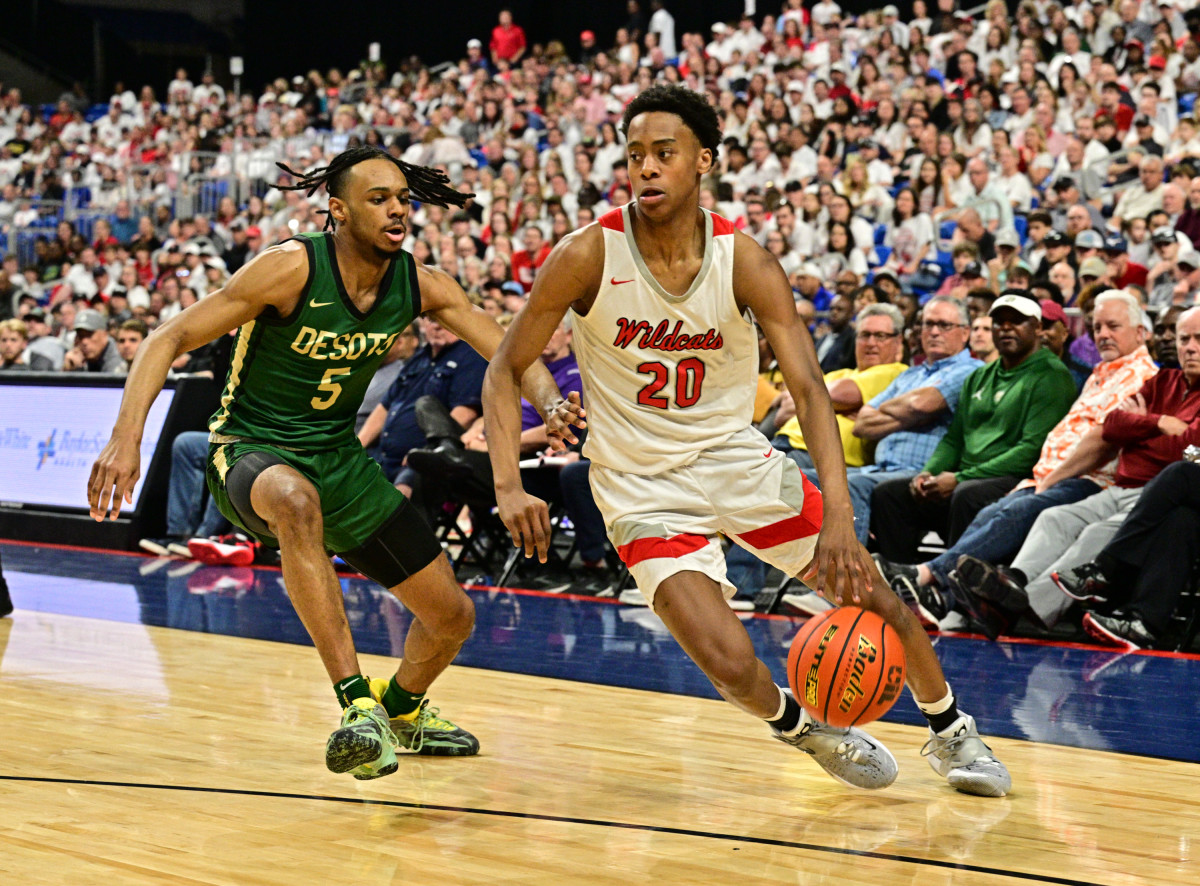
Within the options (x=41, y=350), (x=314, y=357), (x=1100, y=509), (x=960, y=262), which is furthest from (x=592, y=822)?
(x=41, y=350)

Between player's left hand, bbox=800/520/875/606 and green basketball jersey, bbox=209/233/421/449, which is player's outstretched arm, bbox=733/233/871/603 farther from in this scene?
green basketball jersey, bbox=209/233/421/449

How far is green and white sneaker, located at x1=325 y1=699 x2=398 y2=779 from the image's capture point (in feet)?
11.5

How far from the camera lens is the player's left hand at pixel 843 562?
3541 millimetres

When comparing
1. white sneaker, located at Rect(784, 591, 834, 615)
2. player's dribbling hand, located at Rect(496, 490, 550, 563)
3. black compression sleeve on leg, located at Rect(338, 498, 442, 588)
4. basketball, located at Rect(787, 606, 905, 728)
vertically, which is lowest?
white sneaker, located at Rect(784, 591, 834, 615)

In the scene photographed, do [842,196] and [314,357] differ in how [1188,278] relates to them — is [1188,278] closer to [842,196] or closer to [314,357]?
[842,196]

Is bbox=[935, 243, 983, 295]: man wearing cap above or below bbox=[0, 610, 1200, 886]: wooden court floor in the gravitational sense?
above

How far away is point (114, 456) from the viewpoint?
3746 mm

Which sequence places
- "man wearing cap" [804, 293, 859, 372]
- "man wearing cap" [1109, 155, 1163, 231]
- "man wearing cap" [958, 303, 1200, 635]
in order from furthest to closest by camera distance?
"man wearing cap" [1109, 155, 1163, 231] < "man wearing cap" [804, 293, 859, 372] < "man wearing cap" [958, 303, 1200, 635]

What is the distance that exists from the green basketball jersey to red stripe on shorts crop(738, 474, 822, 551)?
127 cm

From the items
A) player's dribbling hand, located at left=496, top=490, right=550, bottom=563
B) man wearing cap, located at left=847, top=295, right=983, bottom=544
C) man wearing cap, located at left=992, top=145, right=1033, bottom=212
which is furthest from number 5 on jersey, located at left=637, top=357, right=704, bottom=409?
man wearing cap, located at left=992, top=145, right=1033, bottom=212

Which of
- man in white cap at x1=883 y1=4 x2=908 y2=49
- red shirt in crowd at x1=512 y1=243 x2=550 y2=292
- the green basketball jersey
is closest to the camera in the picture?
the green basketball jersey

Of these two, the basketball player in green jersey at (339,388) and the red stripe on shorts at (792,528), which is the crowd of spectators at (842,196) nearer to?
the red stripe on shorts at (792,528)

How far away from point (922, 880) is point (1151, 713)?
2.37m

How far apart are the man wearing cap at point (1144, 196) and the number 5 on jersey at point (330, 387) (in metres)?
8.27
